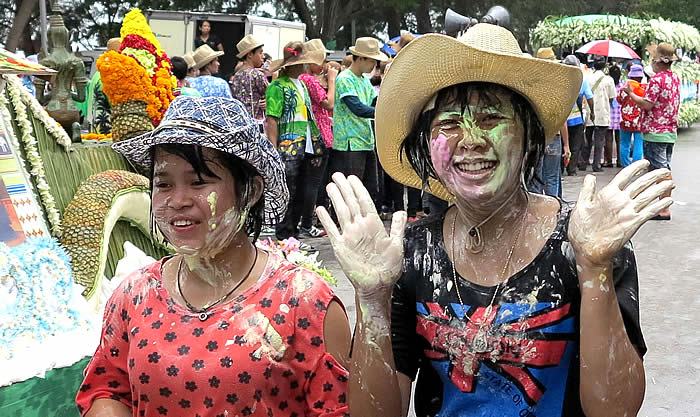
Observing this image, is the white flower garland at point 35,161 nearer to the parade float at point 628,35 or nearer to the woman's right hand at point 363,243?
the woman's right hand at point 363,243

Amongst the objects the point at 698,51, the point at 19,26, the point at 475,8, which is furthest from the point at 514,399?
the point at 475,8

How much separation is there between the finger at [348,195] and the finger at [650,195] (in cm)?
56

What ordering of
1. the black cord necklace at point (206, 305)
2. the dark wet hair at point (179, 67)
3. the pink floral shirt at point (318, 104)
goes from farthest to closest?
1. the pink floral shirt at point (318, 104)
2. the dark wet hair at point (179, 67)
3. the black cord necklace at point (206, 305)

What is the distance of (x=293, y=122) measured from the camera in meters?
7.34

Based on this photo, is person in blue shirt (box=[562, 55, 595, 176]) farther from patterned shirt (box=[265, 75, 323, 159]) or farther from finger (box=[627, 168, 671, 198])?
finger (box=[627, 168, 671, 198])

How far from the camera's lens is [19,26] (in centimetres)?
2055

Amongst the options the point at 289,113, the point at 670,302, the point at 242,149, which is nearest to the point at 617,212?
the point at 242,149

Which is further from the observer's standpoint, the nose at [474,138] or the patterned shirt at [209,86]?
the patterned shirt at [209,86]

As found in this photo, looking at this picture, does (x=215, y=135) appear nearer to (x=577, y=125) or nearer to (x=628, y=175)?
(x=628, y=175)

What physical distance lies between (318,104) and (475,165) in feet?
20.4

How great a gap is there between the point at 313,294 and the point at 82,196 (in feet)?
9.62

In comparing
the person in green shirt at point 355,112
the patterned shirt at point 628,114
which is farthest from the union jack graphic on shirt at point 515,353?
the patterned shirt at point 628,114

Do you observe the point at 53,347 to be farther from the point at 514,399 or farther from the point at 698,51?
the point at 698,51

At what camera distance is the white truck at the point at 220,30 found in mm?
15664
